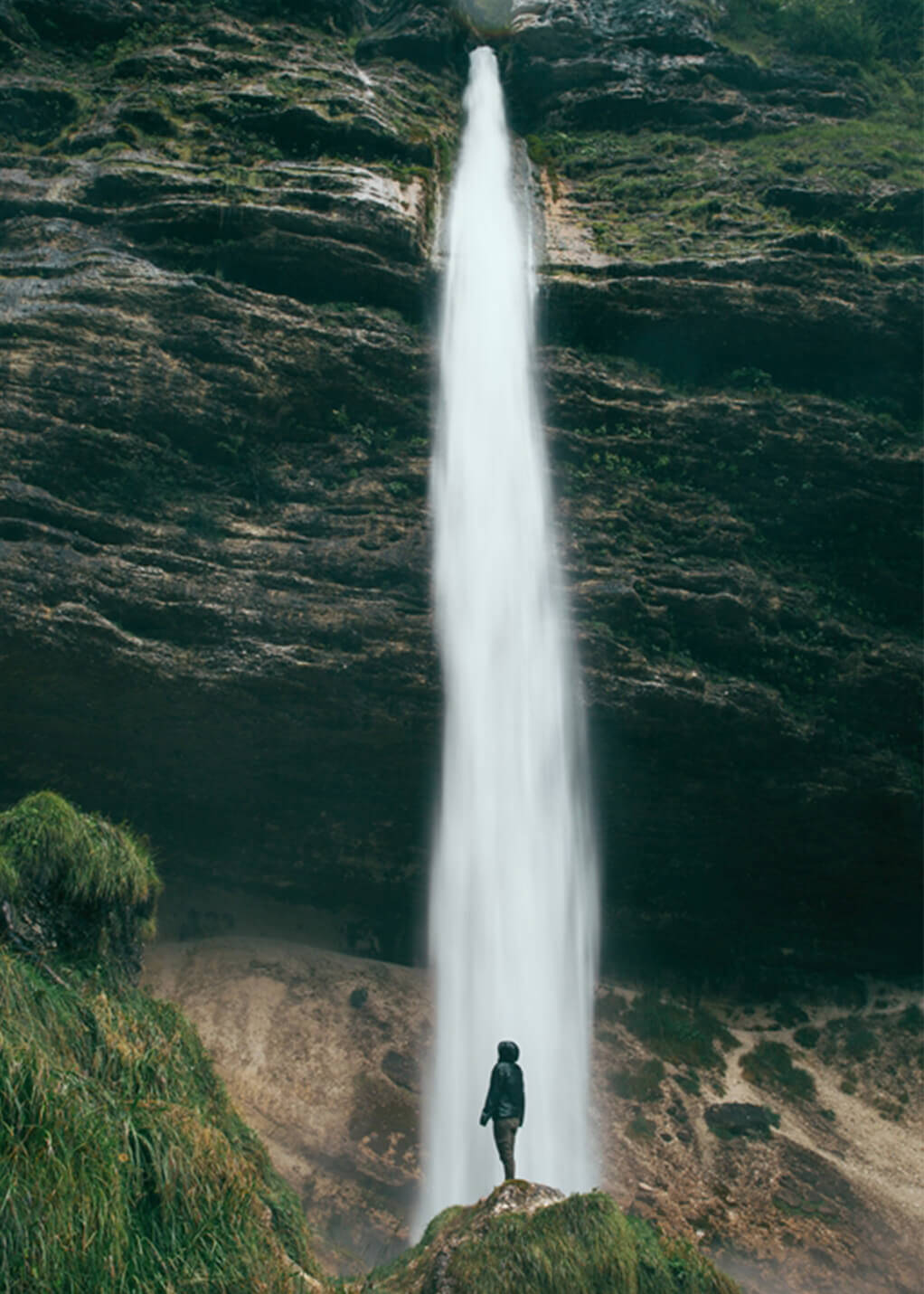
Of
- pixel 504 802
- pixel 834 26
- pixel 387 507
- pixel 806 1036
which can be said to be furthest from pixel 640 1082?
pixel 834 26

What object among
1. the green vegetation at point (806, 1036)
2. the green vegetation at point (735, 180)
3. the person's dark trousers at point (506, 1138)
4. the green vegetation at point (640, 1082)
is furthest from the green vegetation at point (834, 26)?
the person's dark trousers at point (506, 1138)

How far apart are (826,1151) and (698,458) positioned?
9.33 metres

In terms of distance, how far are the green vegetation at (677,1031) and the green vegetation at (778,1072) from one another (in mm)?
374

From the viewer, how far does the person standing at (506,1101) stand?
21.0 ft

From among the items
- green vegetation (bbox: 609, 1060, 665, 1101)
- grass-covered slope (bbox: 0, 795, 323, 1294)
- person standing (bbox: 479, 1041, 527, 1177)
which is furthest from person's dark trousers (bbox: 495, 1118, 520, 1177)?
green vegetation (bbox: 609, 1060, 665, 1101)

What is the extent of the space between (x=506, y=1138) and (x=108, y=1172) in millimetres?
3752

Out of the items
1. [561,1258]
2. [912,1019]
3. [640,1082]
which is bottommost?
[640,1082]

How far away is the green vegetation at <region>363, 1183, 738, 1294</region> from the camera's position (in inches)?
173

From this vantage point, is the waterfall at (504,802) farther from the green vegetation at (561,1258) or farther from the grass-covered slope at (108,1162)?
the grass-covered slope at (108,1162)

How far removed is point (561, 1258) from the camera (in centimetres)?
445

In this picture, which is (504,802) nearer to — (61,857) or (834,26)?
(61,857)

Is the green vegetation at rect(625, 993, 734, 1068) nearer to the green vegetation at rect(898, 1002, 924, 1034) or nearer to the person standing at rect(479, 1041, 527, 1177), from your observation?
the green vegetation at rect(898, 1002, 924, 1034)

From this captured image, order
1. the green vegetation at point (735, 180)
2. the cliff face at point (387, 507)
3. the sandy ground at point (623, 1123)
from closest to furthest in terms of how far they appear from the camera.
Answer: the sandy ground at point (623, 1123), the cliff face at point (387, 507), the green vegetation at point (735, 180)

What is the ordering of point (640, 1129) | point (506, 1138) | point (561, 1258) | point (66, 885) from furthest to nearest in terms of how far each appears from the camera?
point (640, 1129)
point (506, 1138)
point (66, 885)
point (561, 1258)
